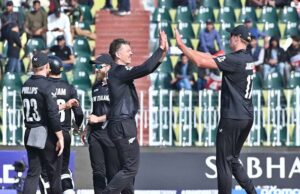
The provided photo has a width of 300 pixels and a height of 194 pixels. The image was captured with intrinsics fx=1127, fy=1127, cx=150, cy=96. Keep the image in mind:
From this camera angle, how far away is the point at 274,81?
21844mm

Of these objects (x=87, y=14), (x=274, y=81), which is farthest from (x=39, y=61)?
(x=87, y=14)

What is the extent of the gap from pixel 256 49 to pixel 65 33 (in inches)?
157

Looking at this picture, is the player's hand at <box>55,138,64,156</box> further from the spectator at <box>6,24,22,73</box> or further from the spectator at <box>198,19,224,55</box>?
the spectator at <box>198,19,224,55</box>

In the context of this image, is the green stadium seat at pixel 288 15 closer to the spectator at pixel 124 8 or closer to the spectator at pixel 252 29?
the spectator at pixel 252 29

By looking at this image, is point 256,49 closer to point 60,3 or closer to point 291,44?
point 291,44

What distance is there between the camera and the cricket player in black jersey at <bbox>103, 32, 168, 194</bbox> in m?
14.3

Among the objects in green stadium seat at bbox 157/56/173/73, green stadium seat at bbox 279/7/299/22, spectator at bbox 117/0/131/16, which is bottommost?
green stadium seat at bbox 157/56/173/73

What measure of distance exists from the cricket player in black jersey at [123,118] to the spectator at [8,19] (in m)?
9.02

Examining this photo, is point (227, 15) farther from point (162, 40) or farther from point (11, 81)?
point (162, 40)

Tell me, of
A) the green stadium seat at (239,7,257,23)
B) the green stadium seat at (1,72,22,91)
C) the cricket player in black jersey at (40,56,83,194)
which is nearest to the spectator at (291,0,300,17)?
the green stadium seat at (239,7,257,23)

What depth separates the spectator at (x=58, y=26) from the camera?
23.5 meters

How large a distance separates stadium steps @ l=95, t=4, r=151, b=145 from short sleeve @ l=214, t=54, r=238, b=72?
9.19 m

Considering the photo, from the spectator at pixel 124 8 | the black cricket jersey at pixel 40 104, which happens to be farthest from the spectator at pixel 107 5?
the black cricket jersey at pixel 40 104

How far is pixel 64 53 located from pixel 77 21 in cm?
156
